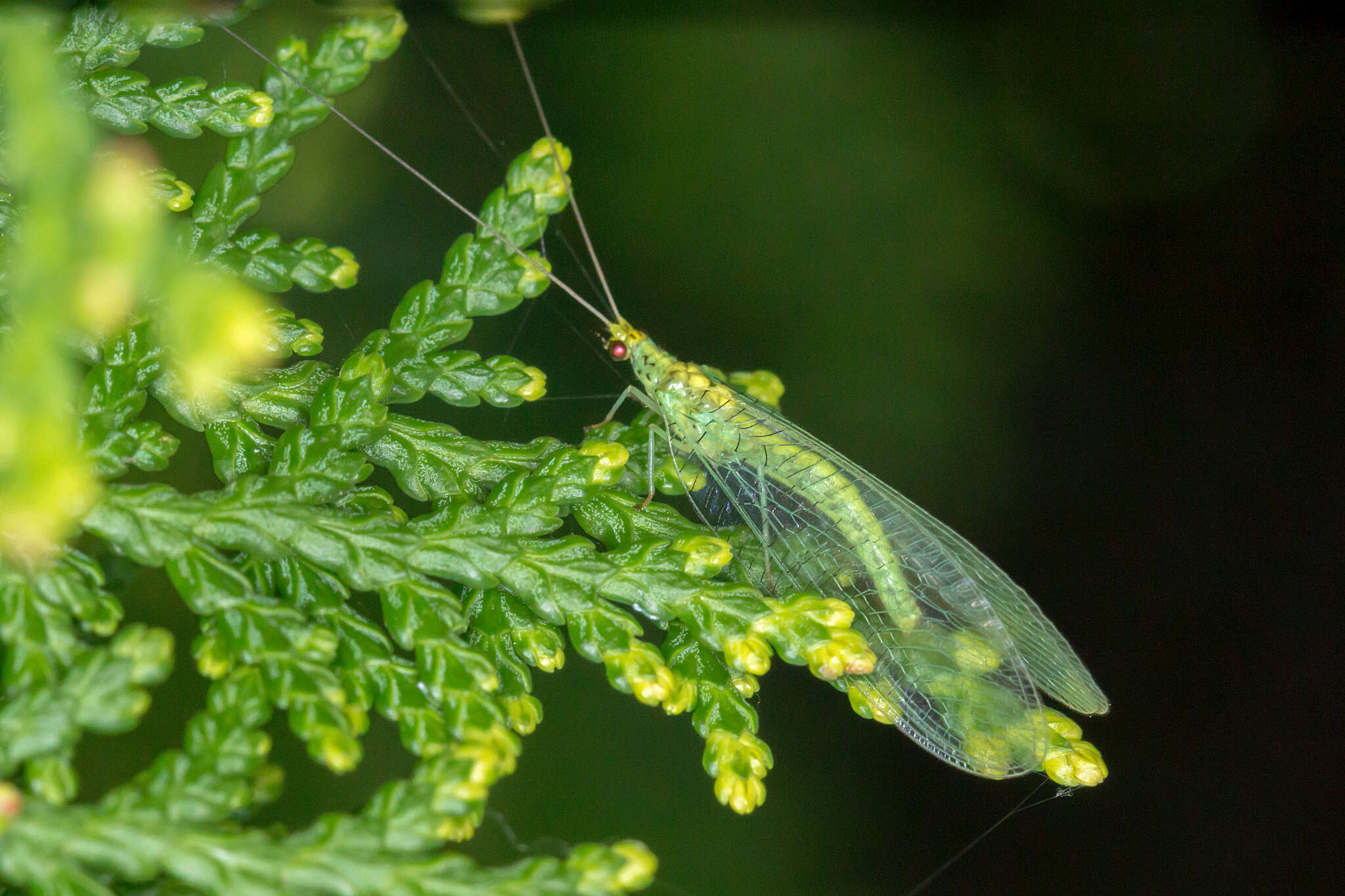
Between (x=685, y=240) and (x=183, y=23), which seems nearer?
(x=183, y=23)

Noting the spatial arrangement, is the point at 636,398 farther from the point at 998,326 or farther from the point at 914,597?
the point at 998,326

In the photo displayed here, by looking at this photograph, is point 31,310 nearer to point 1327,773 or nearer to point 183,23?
point 183,23

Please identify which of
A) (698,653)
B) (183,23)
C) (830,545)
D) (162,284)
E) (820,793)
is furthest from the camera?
(820,793)

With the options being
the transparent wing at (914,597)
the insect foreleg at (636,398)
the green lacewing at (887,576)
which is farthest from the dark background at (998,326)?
the transparent wing at (914,597)

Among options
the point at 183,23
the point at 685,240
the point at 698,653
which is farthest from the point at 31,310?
the point at 685,240

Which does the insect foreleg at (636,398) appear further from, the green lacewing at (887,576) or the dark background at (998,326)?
the dark background at (998,326)

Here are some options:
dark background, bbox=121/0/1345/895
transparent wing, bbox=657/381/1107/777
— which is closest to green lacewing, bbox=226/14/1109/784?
transparent wing, bbox=657/381/1107/777
